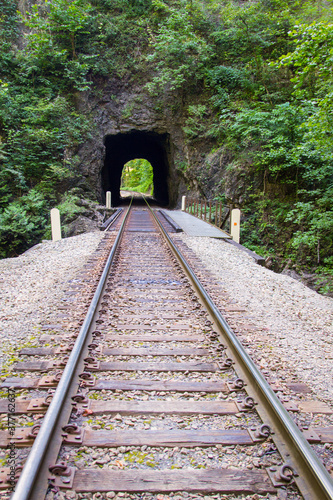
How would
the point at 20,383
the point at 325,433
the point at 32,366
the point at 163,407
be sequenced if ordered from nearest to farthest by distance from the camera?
the point at 325,433, the point at 163,407, the point at 20,383, the point at 32,366

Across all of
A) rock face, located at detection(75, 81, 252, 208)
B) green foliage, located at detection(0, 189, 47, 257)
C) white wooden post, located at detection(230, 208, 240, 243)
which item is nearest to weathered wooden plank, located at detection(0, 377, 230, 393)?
white wooden post, located at detection(230, 208, 240, 243)

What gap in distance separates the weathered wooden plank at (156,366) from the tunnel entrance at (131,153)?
1938 centimetres

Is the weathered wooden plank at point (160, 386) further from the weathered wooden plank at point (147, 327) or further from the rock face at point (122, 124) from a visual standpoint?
the rock face at point (122, 124)

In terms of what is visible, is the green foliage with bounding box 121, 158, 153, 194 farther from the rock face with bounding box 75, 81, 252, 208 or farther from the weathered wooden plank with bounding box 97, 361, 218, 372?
the weathered wooden plank with bounding box 97, 361, 218, 372

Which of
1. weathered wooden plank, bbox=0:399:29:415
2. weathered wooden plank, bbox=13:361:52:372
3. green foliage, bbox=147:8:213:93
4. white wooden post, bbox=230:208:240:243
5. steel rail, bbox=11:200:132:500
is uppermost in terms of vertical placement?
green foliage, bbox=147:8:213:93

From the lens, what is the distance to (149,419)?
246cm

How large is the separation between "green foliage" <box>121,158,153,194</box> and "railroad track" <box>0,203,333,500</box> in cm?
4528

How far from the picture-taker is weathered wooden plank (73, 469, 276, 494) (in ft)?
6.15

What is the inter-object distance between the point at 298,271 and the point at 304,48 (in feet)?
24.3

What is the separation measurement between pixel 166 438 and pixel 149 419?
24 cm

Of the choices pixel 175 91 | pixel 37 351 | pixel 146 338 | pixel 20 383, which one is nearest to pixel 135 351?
pixel 146 338

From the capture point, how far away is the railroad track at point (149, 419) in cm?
188

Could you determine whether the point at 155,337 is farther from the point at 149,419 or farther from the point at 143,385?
the point at 149,419

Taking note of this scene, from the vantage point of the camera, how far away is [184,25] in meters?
17.1
